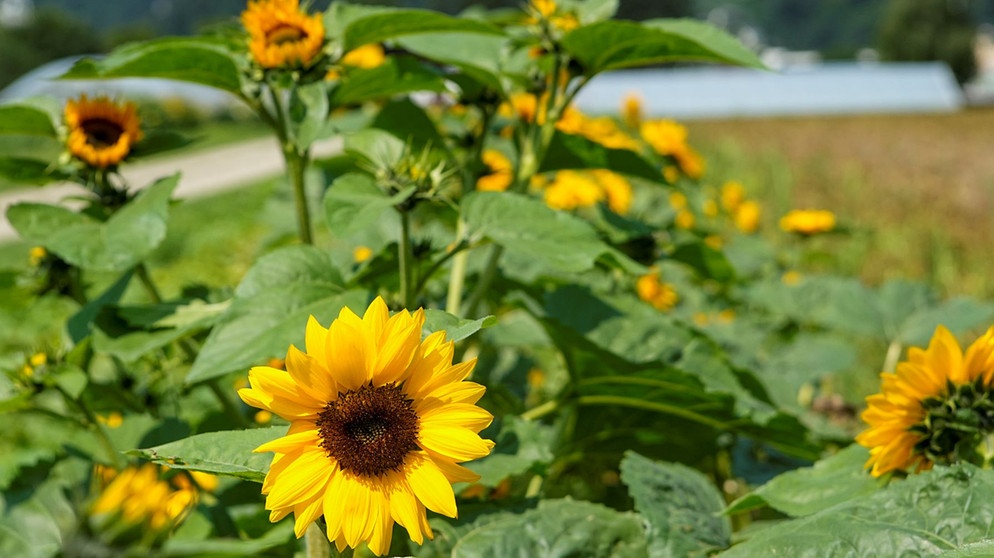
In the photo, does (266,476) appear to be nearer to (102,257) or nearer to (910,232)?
(102,257)

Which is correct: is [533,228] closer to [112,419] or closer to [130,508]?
[130,508]

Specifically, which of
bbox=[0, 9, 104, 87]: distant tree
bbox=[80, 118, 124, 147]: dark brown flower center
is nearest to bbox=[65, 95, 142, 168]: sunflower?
bbox=[80, 118, 124, 147]: dark brown flower center

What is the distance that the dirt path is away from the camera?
759 cm

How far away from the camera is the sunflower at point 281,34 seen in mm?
892

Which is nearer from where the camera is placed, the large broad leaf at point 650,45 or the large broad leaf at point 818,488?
the large broad leaf at point 818,488

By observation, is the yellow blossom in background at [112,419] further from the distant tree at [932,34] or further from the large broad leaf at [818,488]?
the distant tree at [932,34]

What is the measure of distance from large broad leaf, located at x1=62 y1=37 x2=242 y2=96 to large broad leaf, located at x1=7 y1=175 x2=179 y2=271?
0.10 meters

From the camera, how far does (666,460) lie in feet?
4.09

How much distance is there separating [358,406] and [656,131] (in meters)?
1.53

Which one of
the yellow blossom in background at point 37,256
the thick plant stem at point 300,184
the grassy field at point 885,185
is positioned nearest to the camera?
the thick plant stem at point 300,184

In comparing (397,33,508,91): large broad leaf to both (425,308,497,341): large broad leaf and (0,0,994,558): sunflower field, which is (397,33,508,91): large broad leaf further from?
(425,308,497,341): large broad leaf

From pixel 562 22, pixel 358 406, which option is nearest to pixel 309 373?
pixel 358 406

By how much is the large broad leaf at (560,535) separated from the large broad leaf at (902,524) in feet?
0.44

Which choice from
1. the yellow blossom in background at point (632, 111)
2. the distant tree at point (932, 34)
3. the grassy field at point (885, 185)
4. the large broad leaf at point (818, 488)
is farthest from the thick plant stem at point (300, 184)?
the distant tree at point (932, 34)
